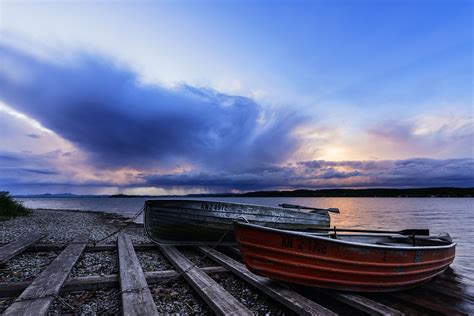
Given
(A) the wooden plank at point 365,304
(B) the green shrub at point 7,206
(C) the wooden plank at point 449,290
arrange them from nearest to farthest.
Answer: (A) the wooden plank at point 365,304 < (C) the wooden plank at point 449,290 < (B) the green shrub at point 7,206

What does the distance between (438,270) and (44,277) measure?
9.15 meters

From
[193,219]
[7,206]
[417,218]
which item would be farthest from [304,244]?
[417,218]

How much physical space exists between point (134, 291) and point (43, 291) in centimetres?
148

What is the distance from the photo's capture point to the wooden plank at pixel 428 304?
5312 millimetres

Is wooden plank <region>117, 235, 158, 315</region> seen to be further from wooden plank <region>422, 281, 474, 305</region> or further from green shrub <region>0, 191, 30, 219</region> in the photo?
green shrub <region>0, 191, 30, 219</region>

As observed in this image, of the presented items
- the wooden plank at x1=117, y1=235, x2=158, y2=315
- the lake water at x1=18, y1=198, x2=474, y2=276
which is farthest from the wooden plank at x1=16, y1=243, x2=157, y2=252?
the lake water at x1=18, y1=198, x2=474, y2=276

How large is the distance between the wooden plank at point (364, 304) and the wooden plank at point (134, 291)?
11.1 ft

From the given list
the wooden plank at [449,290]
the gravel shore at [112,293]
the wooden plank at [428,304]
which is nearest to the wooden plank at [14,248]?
the gravel shore at [112,293]

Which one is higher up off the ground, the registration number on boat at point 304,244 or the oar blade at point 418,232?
the registration number on boat at point 304,244

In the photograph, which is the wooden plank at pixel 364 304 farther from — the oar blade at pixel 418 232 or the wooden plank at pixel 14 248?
the wooden plank at pixel 14 248

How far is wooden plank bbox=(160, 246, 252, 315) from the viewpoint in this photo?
4.10 m

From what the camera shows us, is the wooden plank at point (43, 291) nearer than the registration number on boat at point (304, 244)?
Yes

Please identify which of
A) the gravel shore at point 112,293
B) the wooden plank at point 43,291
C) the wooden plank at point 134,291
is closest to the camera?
the wooden plank at point 43,291

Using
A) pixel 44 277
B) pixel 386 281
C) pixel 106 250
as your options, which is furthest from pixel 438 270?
pixel 106 250
